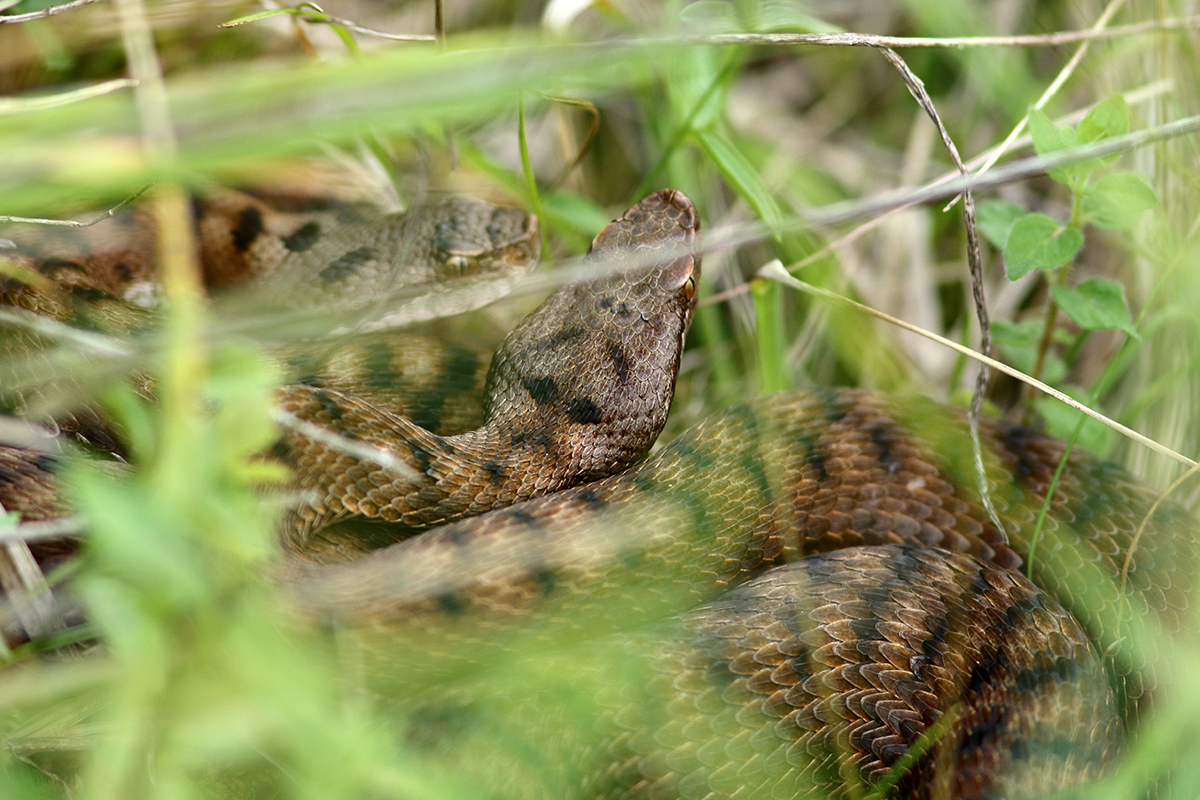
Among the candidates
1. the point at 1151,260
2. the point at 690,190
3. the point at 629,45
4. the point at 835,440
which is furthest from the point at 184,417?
the point at 1151,260

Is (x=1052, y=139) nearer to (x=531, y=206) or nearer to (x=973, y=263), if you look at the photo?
→ (x=973, y=263)

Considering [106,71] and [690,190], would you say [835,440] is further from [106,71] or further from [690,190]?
[106,71]

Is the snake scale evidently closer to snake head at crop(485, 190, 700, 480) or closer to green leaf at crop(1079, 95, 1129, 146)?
snake head at crop(485, 190, 700, 480)

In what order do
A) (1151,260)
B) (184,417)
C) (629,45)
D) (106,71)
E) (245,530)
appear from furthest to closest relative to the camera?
(106,71), (1151,260), (629,45), (184,417), (245,530)

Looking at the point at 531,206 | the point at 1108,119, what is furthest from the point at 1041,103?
the point at 531,206

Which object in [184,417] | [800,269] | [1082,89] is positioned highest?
[1082,89]
